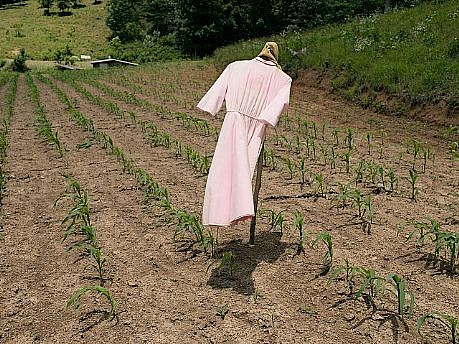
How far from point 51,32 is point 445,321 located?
180ft

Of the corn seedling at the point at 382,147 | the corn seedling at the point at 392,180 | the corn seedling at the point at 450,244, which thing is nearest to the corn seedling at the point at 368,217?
the corn seedling at the point at 392,180

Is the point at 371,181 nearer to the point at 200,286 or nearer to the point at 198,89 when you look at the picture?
the point at 200,286

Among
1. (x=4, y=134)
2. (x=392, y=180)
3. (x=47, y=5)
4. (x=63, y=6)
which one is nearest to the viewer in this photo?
(x=392, y=180)

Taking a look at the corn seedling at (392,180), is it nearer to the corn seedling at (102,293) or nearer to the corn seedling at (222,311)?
the corn seedling at (222,311)

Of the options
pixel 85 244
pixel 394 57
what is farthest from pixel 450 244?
pixel 394 57

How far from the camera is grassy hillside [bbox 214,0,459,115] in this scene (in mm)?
10555

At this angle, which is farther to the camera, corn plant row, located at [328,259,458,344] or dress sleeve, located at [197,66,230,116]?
dress sleeve, located at [197,66,230,116]

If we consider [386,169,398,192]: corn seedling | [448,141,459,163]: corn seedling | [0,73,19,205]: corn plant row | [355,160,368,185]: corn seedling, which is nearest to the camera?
[386,169,398,192]: corn seedling

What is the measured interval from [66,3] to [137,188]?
6583 centimetres

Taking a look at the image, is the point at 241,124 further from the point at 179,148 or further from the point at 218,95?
the point at 179,148

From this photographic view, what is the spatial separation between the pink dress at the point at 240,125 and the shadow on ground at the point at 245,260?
1.48 ft

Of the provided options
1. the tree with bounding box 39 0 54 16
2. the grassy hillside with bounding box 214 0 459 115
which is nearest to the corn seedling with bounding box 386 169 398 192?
the grassy hillside with bounding box 214 0 459 115

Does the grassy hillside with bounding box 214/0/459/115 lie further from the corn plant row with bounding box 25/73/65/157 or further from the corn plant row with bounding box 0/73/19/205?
the corn plant row with bounding box 0/73/19/205

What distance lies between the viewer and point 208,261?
Answer: 4211mm
